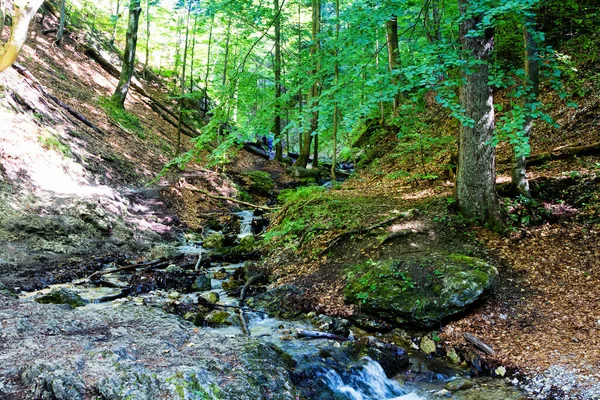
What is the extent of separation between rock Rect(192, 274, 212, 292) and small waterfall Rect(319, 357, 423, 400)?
12.1 feet

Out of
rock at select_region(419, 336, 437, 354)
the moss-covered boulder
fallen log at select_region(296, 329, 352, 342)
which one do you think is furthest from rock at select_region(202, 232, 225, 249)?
rock at select_region(419, 336, 437, 354)

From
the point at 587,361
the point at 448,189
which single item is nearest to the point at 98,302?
the point at 587,361

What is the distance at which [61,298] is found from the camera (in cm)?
587

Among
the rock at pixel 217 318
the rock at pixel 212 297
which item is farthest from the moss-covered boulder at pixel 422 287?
the rock at pixel 212 297

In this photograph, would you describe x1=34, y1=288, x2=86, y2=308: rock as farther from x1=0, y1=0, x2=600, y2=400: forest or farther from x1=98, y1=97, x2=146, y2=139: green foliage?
x1=98, y1=97, x2=146, y2=139: green foliage

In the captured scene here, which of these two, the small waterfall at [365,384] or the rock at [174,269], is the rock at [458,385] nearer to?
the small waterfall at [365,384]

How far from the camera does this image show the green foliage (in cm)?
1727

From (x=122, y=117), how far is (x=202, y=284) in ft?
43.8

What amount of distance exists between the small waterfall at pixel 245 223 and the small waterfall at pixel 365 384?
7.28 metres

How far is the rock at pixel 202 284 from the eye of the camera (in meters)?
7.41

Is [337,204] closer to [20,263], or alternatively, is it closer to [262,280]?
[262,280]

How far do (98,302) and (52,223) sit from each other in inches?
145

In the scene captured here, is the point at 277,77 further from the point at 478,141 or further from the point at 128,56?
the point at 478,141

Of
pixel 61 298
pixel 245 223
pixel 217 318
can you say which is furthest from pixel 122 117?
pixel 217 318
